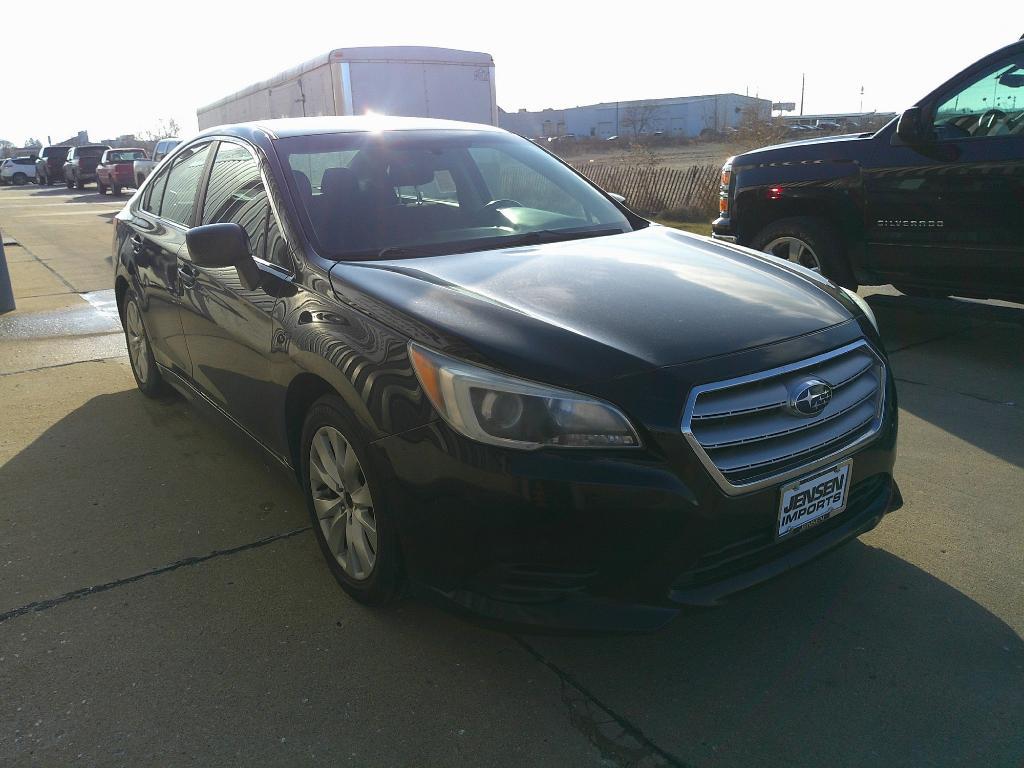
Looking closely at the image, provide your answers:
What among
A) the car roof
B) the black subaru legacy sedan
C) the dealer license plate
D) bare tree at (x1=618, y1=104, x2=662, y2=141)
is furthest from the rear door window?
bare tree at (x1=618, y1=104, x2=662, y2=141)

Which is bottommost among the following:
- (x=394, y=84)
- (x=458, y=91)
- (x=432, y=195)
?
(x=432, y=195)

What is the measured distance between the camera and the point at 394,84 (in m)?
14.5

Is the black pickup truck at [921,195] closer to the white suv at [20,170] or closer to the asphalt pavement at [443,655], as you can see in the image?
the asphalt pavement at [443,655]

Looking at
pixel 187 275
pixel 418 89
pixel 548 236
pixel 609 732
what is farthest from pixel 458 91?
pixel 609 732

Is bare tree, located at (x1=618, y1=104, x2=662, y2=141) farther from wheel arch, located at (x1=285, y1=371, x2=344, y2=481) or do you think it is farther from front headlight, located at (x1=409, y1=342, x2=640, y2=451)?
front headlight, located at (x1=409, y1=342, x2=640, y2=451)

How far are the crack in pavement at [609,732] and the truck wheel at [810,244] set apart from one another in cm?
448

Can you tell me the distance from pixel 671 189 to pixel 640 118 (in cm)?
7321

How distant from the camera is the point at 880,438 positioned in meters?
2.75

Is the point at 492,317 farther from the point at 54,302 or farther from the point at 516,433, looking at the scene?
the point at 54,302

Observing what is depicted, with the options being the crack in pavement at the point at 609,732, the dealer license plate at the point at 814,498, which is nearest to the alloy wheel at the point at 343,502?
the crack in pavement at the point at 609,732

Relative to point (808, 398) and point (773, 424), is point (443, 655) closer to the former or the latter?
point (773, 424)

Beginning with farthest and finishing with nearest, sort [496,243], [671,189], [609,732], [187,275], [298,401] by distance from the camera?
[671,189]
[187,275]
[496,243]
[298,401]
[609,732]

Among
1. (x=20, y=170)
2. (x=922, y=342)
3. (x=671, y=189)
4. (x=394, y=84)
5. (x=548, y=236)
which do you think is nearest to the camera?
(x=548, y=236)

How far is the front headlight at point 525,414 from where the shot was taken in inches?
89.3
